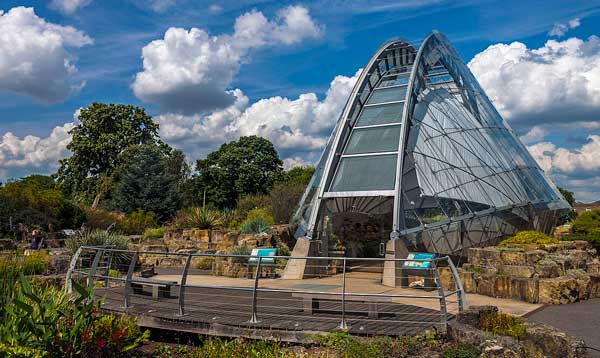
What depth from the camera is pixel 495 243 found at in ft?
63.5

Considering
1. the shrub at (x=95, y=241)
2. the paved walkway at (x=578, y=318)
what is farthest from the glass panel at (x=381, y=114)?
the shrub at (x=95, y=241)

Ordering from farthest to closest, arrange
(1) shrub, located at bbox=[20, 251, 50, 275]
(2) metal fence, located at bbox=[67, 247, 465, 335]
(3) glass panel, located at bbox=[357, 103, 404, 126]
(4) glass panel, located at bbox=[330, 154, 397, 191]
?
(3) glass panel, located at bbox=[357, 103, 404, 126] < (4) glass panel, located at bbox=[330, 154, 397, 191] < (1) shrub, located at bbox=[20, 251, 50, 275] < (2) metal fence, located at bbox=[67, 247, 465, 335]

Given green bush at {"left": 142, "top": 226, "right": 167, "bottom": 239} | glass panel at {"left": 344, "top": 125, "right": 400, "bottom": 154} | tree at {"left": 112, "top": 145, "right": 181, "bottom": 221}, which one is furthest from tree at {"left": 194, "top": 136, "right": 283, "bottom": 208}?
glass panel at {"left": 344, "top": 125, "right": 400, "bottom": 154}

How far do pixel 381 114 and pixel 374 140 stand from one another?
5.31 feet

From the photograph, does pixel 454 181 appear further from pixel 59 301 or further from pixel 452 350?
pixel 59 301

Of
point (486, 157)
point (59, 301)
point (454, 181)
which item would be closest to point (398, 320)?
point (59, 301)

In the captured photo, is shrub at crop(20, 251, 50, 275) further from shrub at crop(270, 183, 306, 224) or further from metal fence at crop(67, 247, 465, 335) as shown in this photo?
shrub at crop(270, 183, 306, 224)

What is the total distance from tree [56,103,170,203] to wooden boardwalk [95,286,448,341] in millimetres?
40408

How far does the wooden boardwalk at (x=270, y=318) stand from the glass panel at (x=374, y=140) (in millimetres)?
9544

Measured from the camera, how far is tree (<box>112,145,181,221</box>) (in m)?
39.2

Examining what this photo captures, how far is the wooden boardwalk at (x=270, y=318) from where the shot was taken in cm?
763

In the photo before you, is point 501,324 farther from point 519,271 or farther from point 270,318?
point 519,271

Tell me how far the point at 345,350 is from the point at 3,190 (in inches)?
1084

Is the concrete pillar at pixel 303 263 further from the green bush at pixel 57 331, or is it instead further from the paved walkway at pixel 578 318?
the green bush at pixel 57 331
